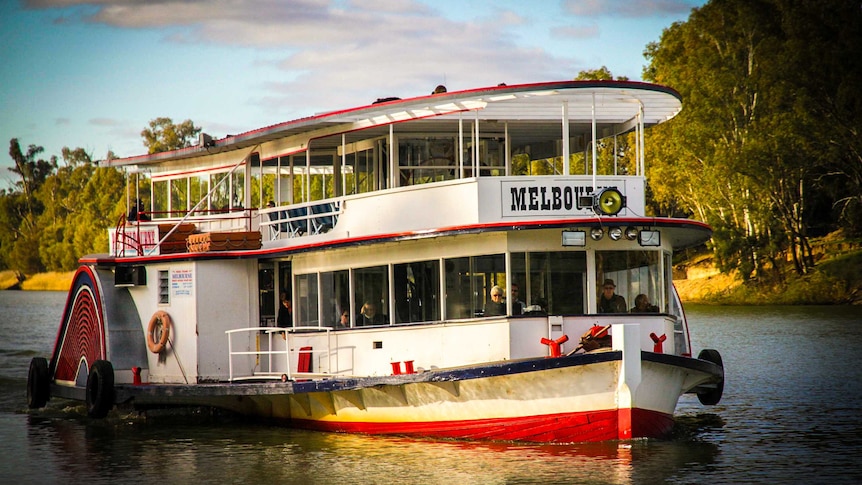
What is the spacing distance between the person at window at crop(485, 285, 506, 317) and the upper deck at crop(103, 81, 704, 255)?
97 centimetres

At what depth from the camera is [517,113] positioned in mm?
16984

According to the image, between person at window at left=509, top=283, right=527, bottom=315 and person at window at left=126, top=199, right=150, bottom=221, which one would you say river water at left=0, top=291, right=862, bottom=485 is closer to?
person at window at left=509, top=283, right=527, bottom=315

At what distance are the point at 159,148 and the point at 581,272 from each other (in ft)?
284

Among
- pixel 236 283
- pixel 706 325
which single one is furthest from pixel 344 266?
pixel 706 325

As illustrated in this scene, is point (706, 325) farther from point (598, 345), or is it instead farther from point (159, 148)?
point (159, 148)

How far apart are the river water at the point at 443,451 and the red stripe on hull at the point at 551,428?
165mm

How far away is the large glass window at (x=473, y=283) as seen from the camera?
15898 mm

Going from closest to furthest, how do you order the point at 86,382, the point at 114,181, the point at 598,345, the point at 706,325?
the point at 598,345 → the point at 86,382 → the point at 706,325 → the point at 114,181

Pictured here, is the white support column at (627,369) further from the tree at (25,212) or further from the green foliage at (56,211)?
the tree at (25,212)

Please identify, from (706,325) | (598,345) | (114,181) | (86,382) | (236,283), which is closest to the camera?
(598,345)

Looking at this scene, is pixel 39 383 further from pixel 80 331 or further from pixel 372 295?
pixel 372 295

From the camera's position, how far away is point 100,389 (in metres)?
18.9

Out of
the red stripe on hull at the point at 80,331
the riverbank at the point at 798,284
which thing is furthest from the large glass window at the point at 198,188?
the riverbank at the point at 798,284

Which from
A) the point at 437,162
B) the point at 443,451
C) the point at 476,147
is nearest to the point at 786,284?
the point at 437,162
